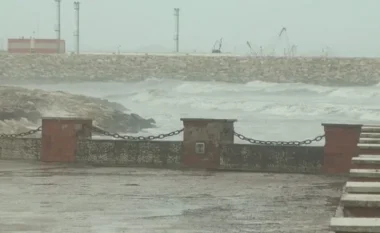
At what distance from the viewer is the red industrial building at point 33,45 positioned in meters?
128

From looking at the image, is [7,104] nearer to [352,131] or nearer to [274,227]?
[352,131]

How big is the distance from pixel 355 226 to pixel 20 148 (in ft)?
40.2

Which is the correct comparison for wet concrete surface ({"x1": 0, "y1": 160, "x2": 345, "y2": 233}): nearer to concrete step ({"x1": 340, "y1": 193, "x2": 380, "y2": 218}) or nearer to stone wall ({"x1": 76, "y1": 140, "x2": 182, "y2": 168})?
stone wall ({"x1": 76, "y1": 140, "x2": 182, "y2": 168})

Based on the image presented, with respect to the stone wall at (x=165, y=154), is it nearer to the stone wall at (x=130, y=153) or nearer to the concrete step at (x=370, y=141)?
the stone wall at (x=130, y=153)

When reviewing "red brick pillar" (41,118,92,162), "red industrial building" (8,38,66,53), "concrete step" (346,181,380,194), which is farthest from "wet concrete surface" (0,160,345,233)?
"red industrial building" (8,38,66,53)

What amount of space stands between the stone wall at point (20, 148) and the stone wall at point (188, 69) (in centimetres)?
9668

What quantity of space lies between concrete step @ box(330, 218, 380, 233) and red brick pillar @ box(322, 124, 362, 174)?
31.7 ft

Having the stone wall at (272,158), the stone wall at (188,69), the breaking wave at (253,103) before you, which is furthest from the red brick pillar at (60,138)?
the stone wall at (188,69)

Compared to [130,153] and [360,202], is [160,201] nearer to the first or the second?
[130,153]

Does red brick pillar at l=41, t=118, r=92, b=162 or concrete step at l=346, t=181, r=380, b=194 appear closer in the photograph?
concrete step at l=346, t=181, r=380, b=194

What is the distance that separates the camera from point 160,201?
9641 mm

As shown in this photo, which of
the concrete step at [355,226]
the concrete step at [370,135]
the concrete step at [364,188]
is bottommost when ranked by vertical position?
the concrete step at [370,135]

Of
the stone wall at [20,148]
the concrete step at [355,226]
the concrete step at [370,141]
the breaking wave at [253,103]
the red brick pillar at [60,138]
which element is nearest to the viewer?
the concrete step at [355,226]

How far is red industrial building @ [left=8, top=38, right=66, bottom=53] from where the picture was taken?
128m
